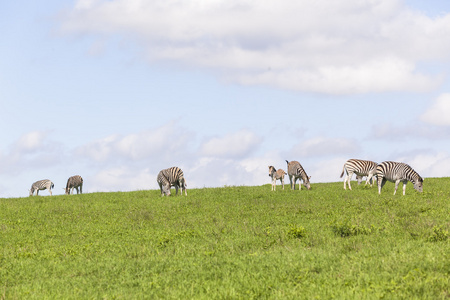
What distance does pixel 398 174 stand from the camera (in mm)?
28234

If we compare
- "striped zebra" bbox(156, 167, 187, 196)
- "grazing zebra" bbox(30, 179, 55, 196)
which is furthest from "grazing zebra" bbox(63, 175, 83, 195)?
"striped zebra" bbox(156, 167, 187, 196)

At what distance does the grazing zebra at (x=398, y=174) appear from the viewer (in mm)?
28234

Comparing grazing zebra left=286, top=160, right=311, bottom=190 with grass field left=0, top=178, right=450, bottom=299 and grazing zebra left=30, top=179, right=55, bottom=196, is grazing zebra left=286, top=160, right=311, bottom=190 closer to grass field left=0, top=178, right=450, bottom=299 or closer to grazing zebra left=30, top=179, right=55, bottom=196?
grass field left=0, top=178, right=450, bottom=299

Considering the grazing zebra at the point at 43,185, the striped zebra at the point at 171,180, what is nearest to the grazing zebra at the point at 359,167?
the striped zebra at the point at 171,180

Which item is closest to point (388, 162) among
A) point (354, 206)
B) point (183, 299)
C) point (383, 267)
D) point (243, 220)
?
point (354, 206)

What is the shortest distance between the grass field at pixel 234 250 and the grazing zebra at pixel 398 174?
130 inches

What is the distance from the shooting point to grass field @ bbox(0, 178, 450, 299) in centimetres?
977

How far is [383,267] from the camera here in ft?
33.5

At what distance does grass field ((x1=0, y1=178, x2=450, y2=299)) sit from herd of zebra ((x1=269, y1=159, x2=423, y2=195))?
138 inches

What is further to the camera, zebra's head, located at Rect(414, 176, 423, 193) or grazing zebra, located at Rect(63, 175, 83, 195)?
grazing zebra, located at Rect(63, 175, 83, 195)

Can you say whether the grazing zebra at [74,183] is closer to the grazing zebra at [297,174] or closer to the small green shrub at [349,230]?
the grazing zebra at [297,174]

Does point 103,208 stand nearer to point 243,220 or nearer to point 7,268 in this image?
point 243,220

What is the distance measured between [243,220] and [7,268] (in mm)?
8764

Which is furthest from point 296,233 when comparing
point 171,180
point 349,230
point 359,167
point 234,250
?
point 359,167
